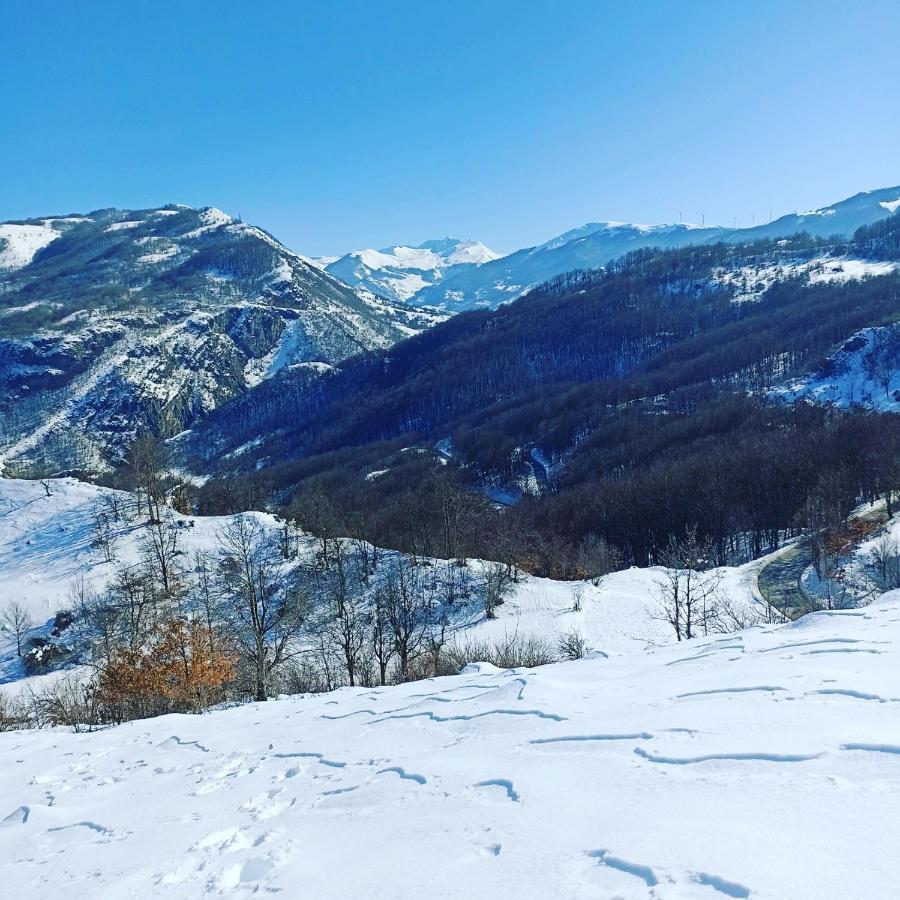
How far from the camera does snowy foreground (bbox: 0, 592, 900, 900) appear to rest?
4031 mm

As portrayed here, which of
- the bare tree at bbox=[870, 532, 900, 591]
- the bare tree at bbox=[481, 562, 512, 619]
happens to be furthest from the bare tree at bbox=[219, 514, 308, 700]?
the bare tree at bbox=[870, 532, 900, 591]

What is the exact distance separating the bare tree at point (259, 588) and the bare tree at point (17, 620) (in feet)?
51.2

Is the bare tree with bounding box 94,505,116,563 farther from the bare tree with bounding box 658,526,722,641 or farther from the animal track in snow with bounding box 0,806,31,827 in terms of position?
the animal track in snow with bounding box 0,806,31,827

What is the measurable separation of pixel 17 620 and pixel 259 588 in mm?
20308

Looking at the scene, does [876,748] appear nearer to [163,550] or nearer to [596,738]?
[596,738]

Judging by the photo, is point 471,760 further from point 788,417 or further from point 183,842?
point 788,417

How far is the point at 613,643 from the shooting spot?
119 feet

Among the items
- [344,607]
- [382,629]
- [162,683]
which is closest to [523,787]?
[162,683]

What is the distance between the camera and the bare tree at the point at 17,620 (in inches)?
1822

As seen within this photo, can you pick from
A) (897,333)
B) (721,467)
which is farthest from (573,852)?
→ (897,333)

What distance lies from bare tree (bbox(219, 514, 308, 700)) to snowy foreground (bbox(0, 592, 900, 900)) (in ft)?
84.4

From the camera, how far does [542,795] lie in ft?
18.7

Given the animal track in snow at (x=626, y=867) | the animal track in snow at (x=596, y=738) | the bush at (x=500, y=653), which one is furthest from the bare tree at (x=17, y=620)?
the animal track in snow at (x=626, y=867)

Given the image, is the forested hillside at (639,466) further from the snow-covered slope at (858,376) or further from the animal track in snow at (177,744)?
the animal track in snow at (177,744)
